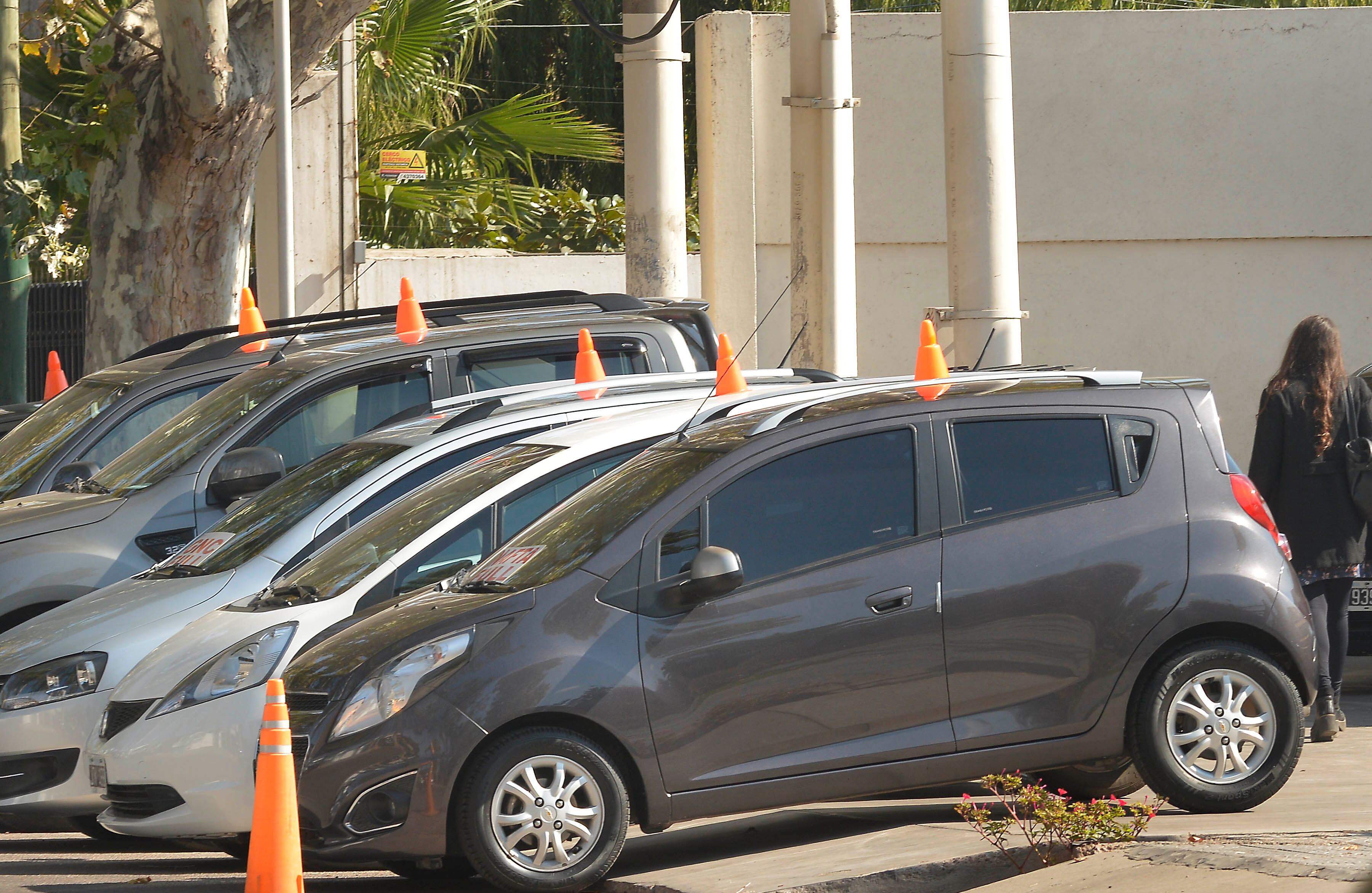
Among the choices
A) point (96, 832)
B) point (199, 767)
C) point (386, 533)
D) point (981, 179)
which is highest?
point (981, 179)

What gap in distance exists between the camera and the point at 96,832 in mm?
7168

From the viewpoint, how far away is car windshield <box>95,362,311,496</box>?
309 inches

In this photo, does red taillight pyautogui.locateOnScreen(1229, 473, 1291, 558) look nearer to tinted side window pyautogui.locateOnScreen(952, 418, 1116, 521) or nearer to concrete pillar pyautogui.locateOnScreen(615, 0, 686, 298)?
tinted side window pyautogui.locateOnScreen(952, 418, 1116, 521)

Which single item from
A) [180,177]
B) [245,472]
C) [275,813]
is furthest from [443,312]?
[275,813]

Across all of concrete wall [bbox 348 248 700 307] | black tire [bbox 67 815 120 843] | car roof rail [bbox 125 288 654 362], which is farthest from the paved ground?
concrete wall [bbox 348 248 700 307]

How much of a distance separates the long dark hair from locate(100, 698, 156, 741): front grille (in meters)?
5.10

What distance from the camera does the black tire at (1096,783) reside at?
6766mm

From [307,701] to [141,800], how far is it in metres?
0.86

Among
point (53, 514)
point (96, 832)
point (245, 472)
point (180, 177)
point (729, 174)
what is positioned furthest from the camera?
point (729, 174)

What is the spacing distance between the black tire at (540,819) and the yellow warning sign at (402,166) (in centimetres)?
1546

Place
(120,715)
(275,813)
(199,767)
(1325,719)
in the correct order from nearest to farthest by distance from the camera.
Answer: (275,813) → (199,767) → (120,715) → (1325,719)

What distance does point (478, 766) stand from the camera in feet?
17.7

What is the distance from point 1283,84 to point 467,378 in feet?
32.1

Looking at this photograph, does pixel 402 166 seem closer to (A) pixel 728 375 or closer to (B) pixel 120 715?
(A) pixel 728 375
